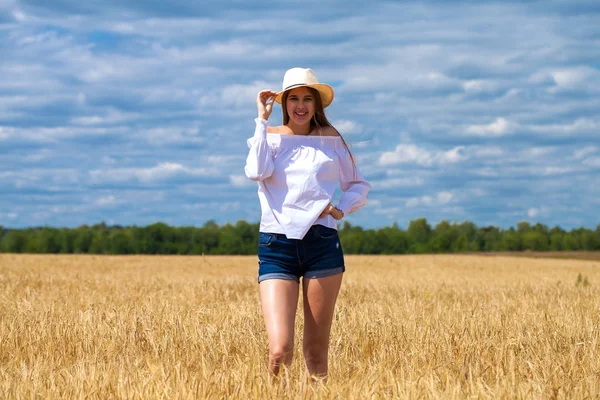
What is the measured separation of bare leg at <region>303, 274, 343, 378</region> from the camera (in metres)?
4.86

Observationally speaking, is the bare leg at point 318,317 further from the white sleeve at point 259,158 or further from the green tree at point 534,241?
the green tree at point 534,241

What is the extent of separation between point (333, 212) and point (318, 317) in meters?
0.70

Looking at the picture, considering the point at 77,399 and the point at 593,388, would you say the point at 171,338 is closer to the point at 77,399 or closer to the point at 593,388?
the point at 77,399

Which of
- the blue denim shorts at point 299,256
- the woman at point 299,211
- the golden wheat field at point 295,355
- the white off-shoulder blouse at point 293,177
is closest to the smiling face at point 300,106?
the woman at point 299,211

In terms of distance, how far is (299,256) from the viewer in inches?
189

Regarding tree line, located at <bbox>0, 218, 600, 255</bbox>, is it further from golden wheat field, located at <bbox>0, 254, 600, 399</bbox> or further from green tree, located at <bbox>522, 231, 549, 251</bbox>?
golden wheat field, located at <bbox>0, 254, 600, 399</bbox>

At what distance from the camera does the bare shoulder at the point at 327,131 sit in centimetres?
512

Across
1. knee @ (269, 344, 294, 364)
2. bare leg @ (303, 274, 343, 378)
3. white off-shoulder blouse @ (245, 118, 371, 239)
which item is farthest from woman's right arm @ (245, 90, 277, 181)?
knee @ (269, 344, 294, 364)

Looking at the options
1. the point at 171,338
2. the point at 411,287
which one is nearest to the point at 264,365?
the point at 171,338

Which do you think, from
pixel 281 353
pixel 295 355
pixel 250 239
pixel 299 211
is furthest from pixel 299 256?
pixel 250 239

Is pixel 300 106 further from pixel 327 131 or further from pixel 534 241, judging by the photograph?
pixel 534 241

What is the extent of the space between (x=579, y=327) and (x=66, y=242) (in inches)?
3591

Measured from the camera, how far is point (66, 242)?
93312mm

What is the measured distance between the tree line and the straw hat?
73762 millimetres
